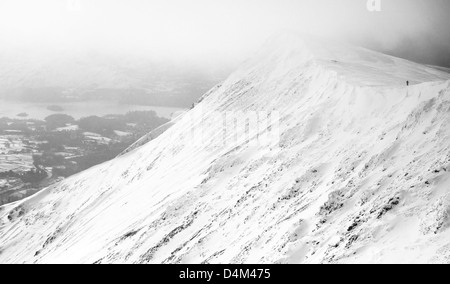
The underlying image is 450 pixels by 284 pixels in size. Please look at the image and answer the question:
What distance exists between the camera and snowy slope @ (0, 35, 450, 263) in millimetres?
22297

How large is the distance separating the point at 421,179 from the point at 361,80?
24.8 meters

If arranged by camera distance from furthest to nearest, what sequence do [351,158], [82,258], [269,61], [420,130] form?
[269,61] → [82,258] → [351,158] → [420,130]

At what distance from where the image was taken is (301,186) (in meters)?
32.2

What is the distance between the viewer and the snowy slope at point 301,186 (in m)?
22.3

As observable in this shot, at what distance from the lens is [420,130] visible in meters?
Answer: 28.2

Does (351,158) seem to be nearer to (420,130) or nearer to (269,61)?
(420,130)

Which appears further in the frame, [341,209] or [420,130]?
[420,130]

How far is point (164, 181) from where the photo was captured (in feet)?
174

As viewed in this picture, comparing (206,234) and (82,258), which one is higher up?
(206,234)
